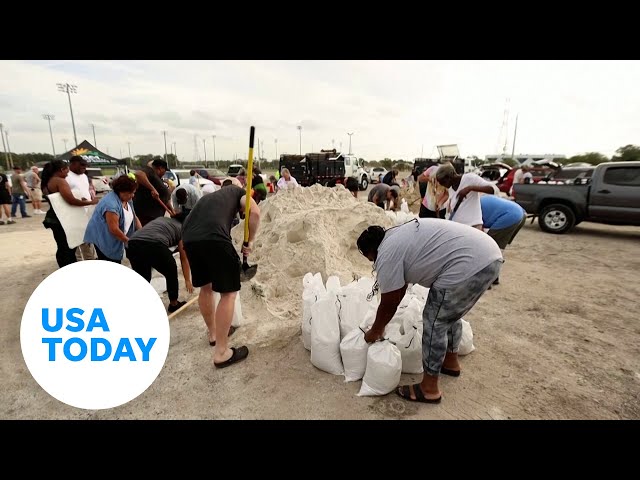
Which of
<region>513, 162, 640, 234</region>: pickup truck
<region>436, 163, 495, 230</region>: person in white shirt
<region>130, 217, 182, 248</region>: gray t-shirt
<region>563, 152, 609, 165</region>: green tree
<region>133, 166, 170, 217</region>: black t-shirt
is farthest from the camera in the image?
<region>563, 152, 609, 165</region>: green tree

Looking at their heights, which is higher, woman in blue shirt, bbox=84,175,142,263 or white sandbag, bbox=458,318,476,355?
woman in blue shirt, bbox=84,175,142,263

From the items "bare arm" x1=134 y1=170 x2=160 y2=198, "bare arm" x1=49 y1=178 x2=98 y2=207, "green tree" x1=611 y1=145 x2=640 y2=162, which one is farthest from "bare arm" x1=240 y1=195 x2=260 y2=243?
"green tree" x1=611 y1=145 x2=640 y2=162

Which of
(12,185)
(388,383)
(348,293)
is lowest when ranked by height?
(388,383)

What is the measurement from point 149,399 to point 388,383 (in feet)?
5.42

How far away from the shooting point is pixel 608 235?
6.97 meters

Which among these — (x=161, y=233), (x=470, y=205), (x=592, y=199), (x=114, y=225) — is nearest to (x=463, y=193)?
(x=470, y=205)

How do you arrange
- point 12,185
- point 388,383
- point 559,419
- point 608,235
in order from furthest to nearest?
point 12,185, point 608,235, point 388,383, point 559,419

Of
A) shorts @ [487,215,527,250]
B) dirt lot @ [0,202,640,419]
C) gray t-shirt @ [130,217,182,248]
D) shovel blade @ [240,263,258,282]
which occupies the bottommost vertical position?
dirt lot @ [0,202,640,419]

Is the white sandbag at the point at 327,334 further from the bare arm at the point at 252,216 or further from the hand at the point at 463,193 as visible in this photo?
the hand at the point at 463,193

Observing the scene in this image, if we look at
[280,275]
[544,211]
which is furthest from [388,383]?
[544,211]

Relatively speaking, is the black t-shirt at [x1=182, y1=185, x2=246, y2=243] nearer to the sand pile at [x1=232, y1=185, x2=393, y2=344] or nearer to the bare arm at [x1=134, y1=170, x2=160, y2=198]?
the sand pile at [x1=232, y1=185, x2=393, y2=344]

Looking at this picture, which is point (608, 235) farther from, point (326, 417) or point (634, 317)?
point (326, 417)

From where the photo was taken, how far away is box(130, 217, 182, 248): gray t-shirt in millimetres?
2994

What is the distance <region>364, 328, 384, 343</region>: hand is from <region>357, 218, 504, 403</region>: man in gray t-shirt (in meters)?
0.10
